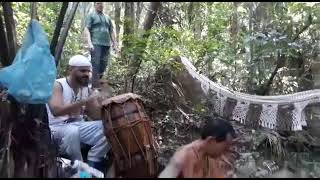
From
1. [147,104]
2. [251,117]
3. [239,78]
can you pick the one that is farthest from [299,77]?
[147,104]

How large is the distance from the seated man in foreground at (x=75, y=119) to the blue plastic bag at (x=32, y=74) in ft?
1.42

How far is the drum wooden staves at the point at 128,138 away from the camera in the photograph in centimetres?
403

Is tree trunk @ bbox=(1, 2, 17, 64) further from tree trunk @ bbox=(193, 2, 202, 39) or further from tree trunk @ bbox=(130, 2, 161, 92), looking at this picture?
tree trunk @ bbox=(193, 2, 202, 39)

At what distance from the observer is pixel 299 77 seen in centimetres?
704

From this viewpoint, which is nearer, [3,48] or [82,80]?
[3,48]

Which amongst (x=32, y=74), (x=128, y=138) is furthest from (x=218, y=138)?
(x=32, y=74)

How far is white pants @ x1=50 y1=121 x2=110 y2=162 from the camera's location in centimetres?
419

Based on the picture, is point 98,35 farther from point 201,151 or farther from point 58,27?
point 201,151

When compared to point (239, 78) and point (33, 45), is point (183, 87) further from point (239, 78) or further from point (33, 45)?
point (33, 45)

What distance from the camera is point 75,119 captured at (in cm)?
451

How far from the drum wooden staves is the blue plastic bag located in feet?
2.00

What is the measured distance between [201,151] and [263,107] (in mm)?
3103

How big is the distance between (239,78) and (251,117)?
50.8 inches

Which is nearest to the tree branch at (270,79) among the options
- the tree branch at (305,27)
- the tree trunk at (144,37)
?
the tree branch at (305,27)
